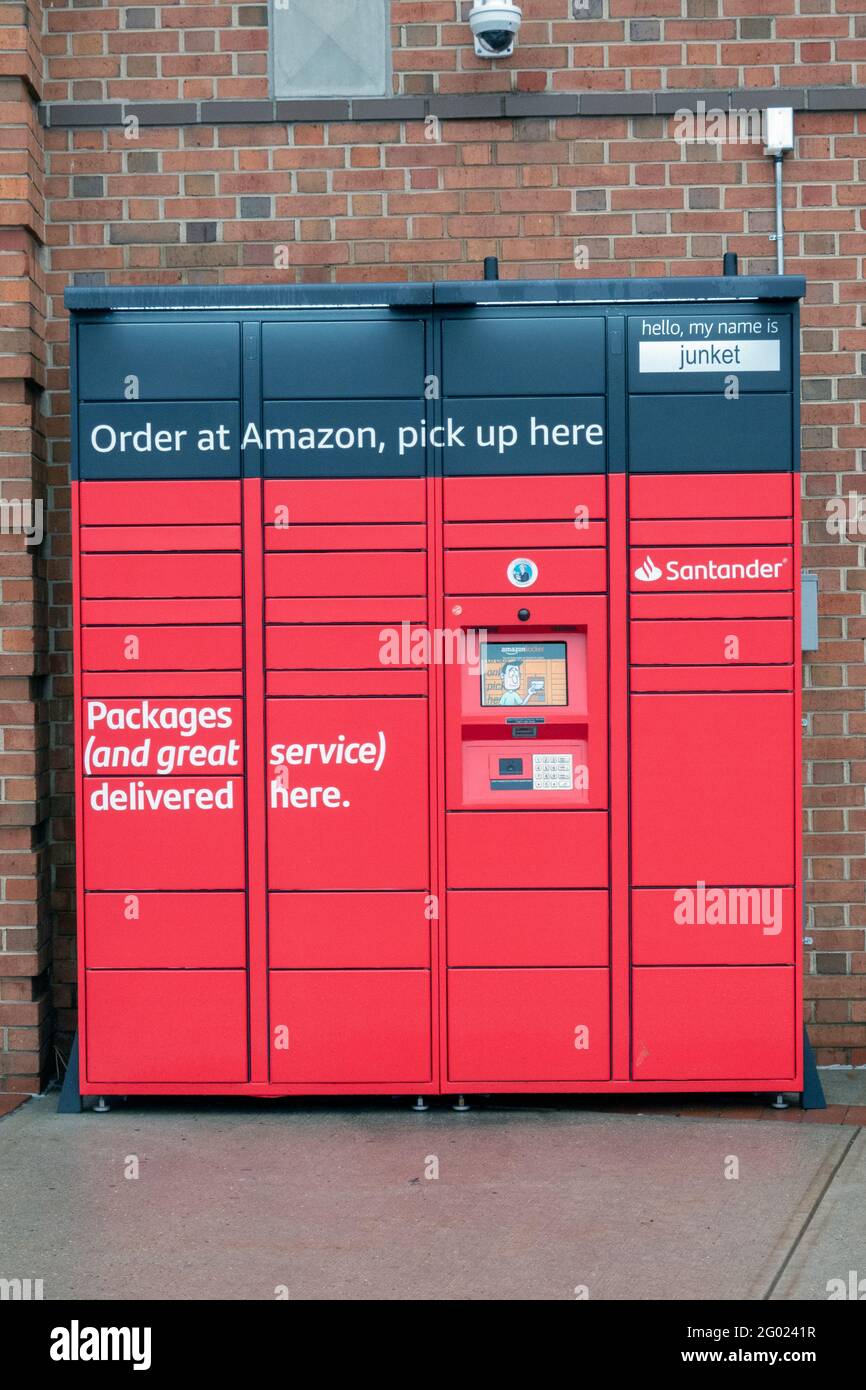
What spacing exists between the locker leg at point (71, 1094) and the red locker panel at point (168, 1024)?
0.17 m

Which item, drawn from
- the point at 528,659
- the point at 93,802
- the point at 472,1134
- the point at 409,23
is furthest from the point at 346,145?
the point at 472,1134

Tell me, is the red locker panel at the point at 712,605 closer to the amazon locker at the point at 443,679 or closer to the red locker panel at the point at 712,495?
the amazon locker at the point at 443,679

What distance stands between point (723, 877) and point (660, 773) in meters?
0.45

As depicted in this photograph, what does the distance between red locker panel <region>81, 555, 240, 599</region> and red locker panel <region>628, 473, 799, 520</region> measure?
5.06 ft

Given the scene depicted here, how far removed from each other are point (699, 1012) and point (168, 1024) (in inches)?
78.6

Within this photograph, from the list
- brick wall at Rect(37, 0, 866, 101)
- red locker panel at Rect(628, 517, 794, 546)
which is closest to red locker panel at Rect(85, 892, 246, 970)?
red locker panel at Rect(628, 517, 794, 546)

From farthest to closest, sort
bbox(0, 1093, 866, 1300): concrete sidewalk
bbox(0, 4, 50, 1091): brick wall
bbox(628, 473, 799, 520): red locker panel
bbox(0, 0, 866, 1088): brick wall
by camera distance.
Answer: bbox(0, 0, 866, 1088): brick wall, bbox(0, 4, 50, 1091): brick wall, bbox(628, 473, 799, 520): red locker panel, bbox(0, 1093, 866, 1300): concrete sidewalk

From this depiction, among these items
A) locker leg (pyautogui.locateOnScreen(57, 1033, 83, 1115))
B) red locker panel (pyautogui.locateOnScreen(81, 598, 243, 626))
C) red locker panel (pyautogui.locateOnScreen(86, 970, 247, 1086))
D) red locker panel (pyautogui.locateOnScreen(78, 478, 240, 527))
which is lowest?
locker leg (pyautogui.locateOnScreen(57, 1033, 83, 1115))

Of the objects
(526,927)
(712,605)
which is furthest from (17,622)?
(712,605)

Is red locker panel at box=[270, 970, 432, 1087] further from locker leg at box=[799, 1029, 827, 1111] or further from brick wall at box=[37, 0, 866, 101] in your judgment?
brick wall at box=[37, 0, 866, 101]

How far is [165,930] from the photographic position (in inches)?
215

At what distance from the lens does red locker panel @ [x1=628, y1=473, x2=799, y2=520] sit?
5402 mm

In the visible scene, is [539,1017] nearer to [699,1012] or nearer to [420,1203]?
[699,1012]

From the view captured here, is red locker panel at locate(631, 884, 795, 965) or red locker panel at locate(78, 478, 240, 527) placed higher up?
red locker panel at locate(78, 478, 240, 527)
